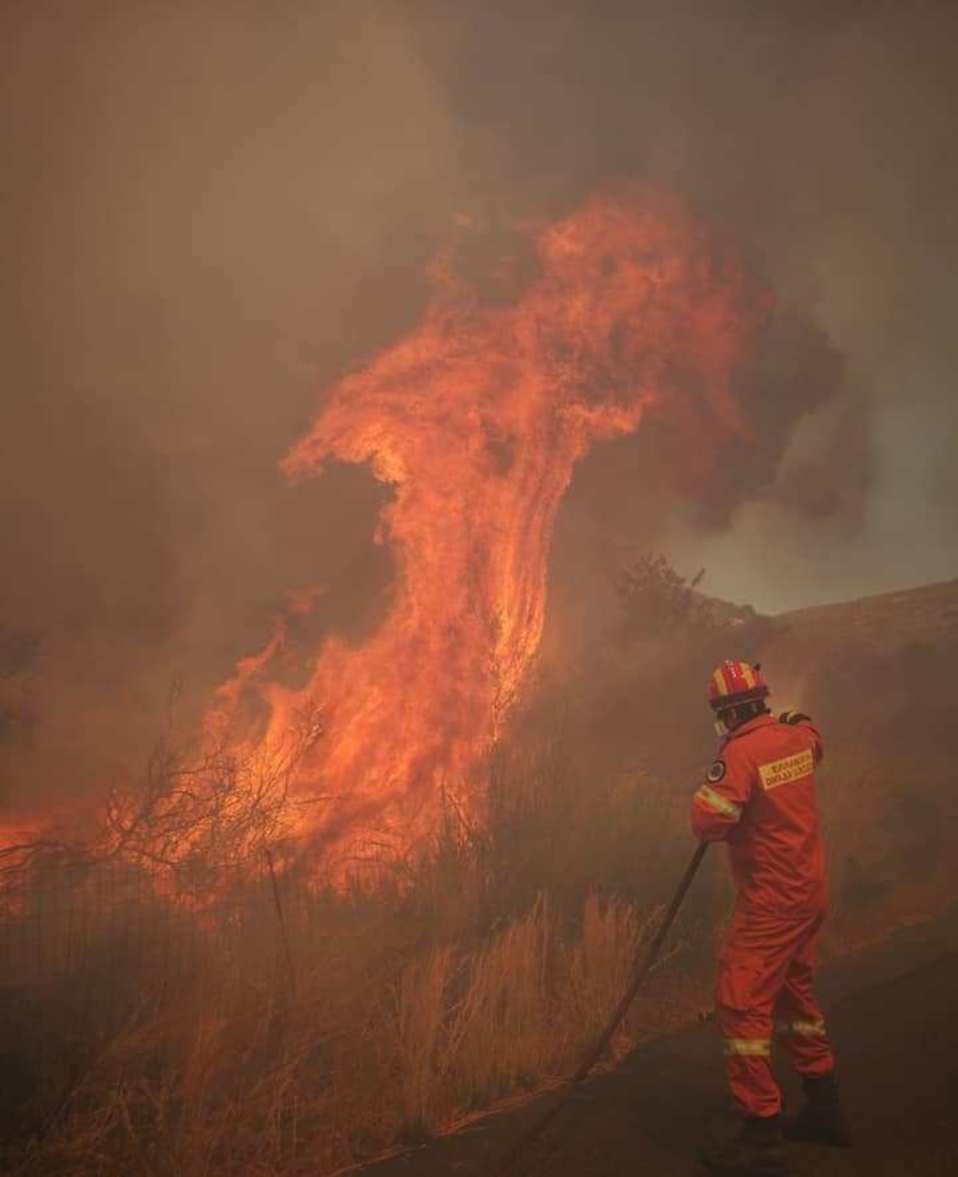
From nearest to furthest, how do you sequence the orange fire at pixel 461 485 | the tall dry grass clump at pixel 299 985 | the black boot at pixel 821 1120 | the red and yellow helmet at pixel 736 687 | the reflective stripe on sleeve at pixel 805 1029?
the black boot at pixel 821 1120 → the reflective stripe on sleeve at pixel 805 1029 → the tall dry grass clump at pixel 299 985 → the red and yellow helmet at pixel 736 687 → the orange fire at pixel 461 485

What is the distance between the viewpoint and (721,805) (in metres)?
4.16

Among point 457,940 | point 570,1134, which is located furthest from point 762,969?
point 457,940

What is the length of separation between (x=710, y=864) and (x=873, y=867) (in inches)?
155

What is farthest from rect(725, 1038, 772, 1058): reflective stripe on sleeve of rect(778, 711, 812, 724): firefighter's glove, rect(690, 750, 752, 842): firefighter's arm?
rect(778, 711, 812, 724): firefighter's glove

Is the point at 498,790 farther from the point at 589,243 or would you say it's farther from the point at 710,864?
the point at 589,243

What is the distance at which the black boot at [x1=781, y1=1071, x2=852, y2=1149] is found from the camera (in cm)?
398

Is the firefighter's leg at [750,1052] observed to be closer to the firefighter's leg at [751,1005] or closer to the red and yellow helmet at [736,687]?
the firefighter's leg at [751,1005]

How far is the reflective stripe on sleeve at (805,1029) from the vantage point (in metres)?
4.12

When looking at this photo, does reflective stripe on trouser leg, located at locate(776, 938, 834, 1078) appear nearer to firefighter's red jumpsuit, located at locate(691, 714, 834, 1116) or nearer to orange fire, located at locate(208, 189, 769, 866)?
firefighter's red jumpsuit, located at locate(691, 714, 834, 1116)

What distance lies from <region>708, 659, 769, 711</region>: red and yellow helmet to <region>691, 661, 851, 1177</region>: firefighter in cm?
17

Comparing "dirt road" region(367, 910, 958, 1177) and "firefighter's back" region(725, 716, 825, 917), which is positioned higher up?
"firefighter's back" region(725, 716, 825, 917)

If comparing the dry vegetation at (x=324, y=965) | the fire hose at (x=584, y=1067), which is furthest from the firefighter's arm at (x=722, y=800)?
the dry vegetation at (x=324, y=965)

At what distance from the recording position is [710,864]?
8.45 metres

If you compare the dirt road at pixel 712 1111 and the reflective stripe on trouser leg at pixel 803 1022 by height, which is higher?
the reflective stripe on trouser leg at pixel 803 1022
